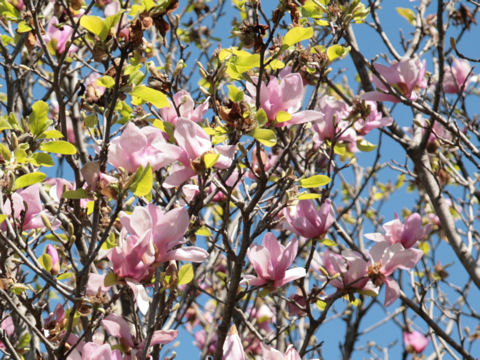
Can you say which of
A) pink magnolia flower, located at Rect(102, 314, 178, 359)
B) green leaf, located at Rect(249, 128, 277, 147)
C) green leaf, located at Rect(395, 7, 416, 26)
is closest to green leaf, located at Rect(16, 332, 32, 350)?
pink magnolia flower, located at Rect(102, 314, 178, 359)

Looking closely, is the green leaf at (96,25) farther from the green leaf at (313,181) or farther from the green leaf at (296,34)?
the green leaf at (313,181)

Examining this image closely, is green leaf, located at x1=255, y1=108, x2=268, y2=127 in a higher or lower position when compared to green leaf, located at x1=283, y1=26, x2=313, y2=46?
lower

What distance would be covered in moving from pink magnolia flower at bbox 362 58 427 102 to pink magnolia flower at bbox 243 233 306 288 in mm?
956

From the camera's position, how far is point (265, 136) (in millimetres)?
1588

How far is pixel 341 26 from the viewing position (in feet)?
7.27

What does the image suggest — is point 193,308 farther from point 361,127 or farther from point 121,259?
point 121,259

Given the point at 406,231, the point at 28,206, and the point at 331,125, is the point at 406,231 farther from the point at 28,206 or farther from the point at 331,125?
the point at 28,206

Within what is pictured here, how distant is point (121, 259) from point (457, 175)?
2.43 meters

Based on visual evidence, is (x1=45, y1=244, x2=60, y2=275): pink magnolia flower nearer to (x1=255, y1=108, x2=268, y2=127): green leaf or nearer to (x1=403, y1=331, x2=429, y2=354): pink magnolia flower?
(x1=255, y1=108, x2=268, y2=127): green leaf

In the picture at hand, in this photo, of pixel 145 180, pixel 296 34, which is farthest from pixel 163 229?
pixel 296 34

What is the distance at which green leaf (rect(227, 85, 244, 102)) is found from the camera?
1.68 m

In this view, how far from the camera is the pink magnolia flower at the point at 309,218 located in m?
2.04

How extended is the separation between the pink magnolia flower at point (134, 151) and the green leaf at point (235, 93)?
0.25 m

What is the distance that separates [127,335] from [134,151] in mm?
551
